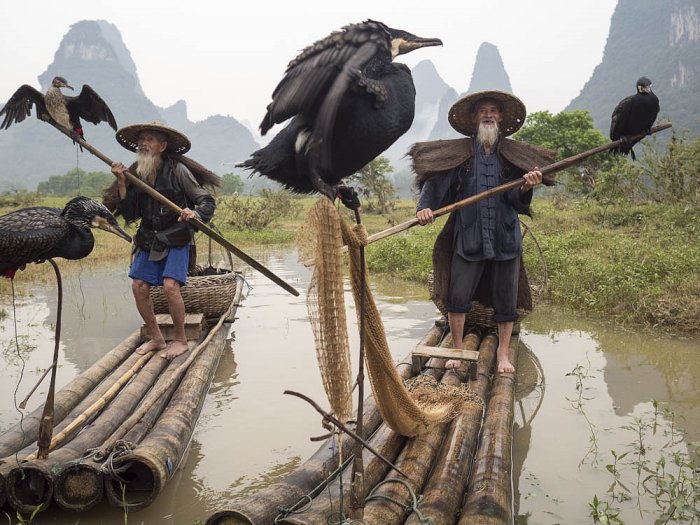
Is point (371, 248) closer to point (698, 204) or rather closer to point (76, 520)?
point (698, 204)

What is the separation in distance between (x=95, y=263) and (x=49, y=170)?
81272mm

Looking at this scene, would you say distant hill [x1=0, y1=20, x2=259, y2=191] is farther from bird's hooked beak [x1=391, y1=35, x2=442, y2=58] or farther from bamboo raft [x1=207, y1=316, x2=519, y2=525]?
bird's hooked beak [x1=391, y1=35, x2=442, y2=58]

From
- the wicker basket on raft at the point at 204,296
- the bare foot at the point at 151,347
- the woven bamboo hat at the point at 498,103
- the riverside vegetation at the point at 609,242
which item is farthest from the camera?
the riverside vegetation at the point at 609,242

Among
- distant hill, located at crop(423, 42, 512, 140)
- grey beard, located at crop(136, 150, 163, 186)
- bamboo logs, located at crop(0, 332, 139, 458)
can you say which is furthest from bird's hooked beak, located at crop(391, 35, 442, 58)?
distant hill, located at crop(423, 42, 512, 140)

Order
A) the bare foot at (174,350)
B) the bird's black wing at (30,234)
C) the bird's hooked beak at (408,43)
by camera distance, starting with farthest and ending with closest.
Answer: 1. the bare foot at (174,350)
2. the bird's black wing at (30,234)
3. the bird's hooked beak at (408,43)

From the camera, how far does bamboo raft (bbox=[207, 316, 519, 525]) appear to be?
2.03 metres

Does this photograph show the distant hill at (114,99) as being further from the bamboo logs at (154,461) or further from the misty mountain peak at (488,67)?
the bamboo logs at (154,461)

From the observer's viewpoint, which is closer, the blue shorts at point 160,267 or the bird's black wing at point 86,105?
the bird's black wing at point 86,105

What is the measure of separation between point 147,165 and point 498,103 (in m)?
2.49

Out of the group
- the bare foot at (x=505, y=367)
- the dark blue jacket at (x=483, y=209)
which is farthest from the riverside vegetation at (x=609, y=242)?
the bare foot at (x=505, y=367)

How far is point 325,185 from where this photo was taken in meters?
1.83

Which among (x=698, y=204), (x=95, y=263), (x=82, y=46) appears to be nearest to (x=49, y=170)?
(x=82, y=46)

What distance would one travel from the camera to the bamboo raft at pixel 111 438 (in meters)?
2.49

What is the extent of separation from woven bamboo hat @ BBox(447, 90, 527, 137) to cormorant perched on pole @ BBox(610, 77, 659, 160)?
75 centimetres
